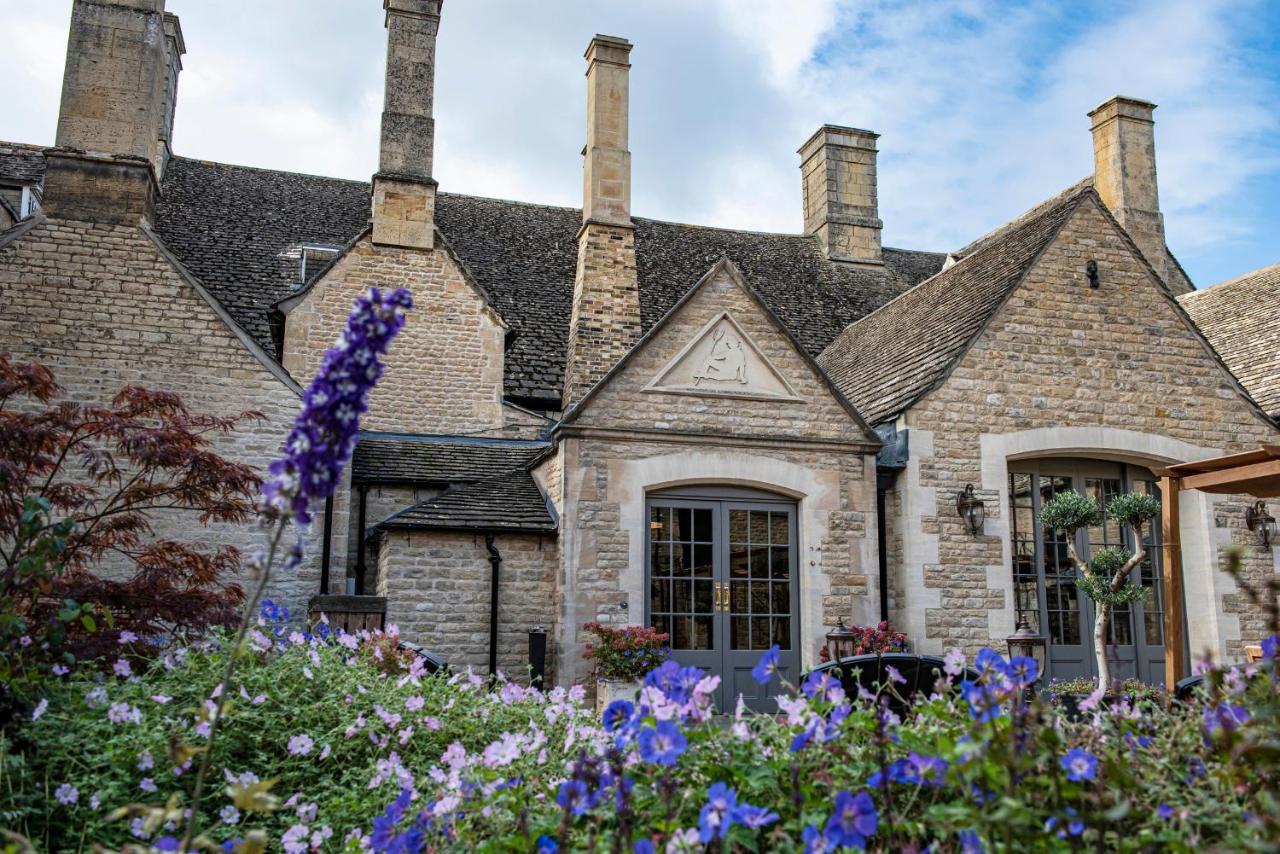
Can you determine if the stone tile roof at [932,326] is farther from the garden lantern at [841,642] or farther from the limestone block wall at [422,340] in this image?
the limestone block wall at [422,340]

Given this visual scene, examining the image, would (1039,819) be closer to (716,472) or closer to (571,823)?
(571,823)

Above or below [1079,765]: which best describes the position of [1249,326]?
above

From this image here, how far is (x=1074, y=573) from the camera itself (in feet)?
40.1

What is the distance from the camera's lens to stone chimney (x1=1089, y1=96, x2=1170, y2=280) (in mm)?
18016

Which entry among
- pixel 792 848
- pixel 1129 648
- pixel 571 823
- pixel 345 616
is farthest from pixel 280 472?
pixel 1129 648

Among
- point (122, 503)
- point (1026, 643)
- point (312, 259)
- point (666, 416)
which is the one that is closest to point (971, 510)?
point (1026, 643)

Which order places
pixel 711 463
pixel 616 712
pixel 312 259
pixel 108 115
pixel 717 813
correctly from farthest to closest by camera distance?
pixel 312 259, pixel 108 115, pixel 711 463, pixel 616 712, pixel 717 813

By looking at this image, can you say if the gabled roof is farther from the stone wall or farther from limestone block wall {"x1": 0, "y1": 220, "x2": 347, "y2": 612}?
limestone block wall {"x1": 0, "y1": 220, "x2": 347, "y2": 612}

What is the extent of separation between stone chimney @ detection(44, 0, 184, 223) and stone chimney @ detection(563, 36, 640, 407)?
16.5 feet

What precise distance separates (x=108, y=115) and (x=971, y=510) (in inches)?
401

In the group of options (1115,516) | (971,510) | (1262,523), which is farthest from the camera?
(1262,523)

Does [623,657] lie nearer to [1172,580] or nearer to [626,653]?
[626,653]

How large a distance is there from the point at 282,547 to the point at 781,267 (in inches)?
482

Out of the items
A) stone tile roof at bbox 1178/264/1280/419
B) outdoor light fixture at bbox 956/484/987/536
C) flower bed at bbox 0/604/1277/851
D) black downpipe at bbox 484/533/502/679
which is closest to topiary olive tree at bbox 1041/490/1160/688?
outdoor light fixture at bbox 956/484/987/536
